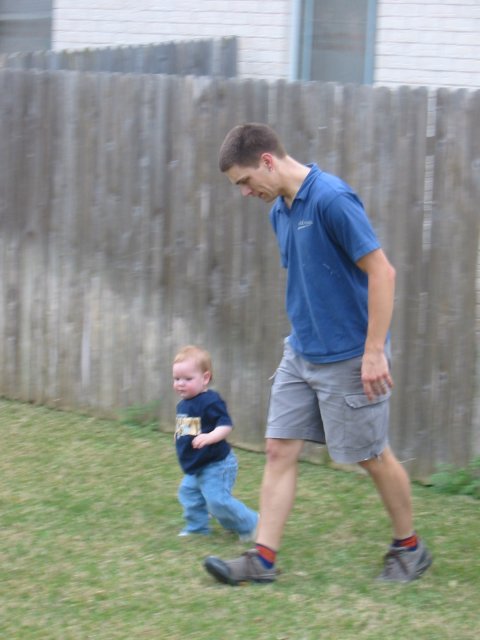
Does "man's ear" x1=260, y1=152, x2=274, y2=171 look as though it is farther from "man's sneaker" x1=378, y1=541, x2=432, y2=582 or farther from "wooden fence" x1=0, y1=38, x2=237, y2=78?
"wooden fence" x1=0, y1=38, x2=237, y2=78

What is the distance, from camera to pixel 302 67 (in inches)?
391

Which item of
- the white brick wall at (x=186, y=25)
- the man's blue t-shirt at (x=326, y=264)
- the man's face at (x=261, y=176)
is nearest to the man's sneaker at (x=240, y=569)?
the man's blue t-shirt at (x=326, y=264)

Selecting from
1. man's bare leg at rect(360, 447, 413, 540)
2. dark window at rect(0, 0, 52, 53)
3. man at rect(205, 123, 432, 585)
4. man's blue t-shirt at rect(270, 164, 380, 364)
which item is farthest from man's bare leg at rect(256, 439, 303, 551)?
dark window at rect(0, 0, 52, 53)

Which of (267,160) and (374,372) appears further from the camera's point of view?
(267,160)

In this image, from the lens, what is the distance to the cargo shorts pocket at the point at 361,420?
15.7ft

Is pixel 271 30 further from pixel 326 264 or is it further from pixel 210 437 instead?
pixel 326 264

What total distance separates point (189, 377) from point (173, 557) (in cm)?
84

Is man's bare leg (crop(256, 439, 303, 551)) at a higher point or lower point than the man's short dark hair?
lower

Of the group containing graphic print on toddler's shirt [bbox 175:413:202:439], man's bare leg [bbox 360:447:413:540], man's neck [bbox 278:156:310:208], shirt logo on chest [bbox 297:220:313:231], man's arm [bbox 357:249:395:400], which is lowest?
man's bare leg [bbox 360:447:413:540]

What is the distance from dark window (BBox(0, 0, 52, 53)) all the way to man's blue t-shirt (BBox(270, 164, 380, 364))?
7.13 m

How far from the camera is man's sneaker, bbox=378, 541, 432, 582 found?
496cm

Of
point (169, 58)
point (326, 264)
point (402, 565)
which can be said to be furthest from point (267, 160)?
point (169, 58)

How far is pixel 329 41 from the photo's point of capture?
991cm

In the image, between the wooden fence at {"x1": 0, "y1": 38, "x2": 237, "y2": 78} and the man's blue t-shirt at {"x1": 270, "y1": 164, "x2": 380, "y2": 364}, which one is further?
the wooden fence at {"x1": 0, "y1": 38, "x2": 237, "y2": 78}
